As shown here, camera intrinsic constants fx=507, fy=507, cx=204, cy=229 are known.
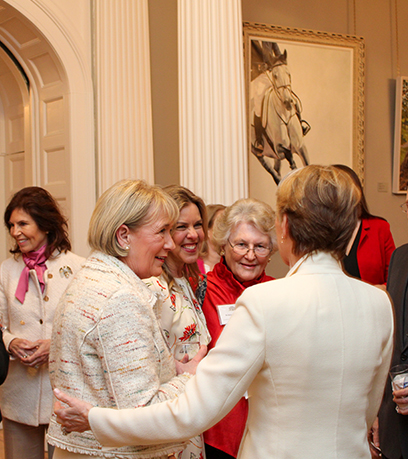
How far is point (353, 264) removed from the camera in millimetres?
3188

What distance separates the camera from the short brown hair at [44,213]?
2.87 metres

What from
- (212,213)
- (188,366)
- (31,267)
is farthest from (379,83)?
(188,366)

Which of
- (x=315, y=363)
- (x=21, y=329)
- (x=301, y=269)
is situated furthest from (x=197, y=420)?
(x=21, y=329)

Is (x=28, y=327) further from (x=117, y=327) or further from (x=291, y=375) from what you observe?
(x=291, y=375)

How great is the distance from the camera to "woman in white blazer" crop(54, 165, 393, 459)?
1202 millimetres

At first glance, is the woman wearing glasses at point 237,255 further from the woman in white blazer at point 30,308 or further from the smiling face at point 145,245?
the woman in white blazer at point 30,308

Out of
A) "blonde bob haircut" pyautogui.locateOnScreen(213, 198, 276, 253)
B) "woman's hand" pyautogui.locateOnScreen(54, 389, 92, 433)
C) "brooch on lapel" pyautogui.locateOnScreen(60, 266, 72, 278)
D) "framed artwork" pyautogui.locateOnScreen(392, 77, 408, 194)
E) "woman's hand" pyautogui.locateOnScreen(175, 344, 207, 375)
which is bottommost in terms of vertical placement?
"woman's hand" pyautogui.locateOnScreen(175, 344, 207, 375)

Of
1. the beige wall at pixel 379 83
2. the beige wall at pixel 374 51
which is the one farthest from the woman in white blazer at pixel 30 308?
the beige wall at pixel 379 83

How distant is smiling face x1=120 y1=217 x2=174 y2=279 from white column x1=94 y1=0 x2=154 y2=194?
3.14 meters

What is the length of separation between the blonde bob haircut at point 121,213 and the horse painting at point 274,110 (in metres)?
4.45

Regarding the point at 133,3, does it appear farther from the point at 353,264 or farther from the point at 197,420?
the point at 197,420

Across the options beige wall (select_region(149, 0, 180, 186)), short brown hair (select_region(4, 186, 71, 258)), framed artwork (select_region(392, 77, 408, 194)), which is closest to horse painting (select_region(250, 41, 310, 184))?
beige wall (select_region(149, 0, 180, 186))

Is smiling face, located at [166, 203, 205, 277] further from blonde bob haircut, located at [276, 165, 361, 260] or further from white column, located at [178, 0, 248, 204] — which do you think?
white column, located at [178, 0, 248, 204]

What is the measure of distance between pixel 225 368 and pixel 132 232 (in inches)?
24.2
